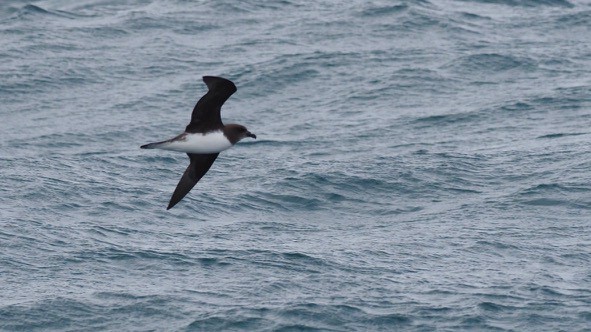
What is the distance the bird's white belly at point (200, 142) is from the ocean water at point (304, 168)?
2.42m

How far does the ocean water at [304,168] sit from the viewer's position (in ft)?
67.8

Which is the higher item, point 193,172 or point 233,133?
point 233,133

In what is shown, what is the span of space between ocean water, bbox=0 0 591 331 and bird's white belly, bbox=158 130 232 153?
7.94ft

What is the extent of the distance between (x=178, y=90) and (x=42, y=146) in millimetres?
4883

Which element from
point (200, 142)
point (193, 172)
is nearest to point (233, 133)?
point (200, 142)

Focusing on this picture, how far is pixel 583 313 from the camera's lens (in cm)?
2023

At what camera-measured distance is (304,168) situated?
27.3 metres

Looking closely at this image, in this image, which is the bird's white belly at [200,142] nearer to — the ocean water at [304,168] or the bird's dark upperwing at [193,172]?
the bird's dark upperwing at [193,172]

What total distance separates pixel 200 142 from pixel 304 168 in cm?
844

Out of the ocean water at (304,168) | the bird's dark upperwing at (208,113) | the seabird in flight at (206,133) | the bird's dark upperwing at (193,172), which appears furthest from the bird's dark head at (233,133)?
the ocean water at (304,168)

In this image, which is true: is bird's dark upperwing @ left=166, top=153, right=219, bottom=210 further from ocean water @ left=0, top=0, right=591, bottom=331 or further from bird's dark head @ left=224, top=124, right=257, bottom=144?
ocean water @ left=0, top=0, right=591, bottom=331

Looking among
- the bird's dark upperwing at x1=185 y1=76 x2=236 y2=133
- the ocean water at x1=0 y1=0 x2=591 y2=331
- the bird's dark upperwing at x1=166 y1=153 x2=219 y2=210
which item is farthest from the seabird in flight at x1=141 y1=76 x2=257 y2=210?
the ocean water at x1=0 y1=0 x2=591 y2=331

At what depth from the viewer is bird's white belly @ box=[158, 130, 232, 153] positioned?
62.1 ft

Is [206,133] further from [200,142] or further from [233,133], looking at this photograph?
[233,133]
